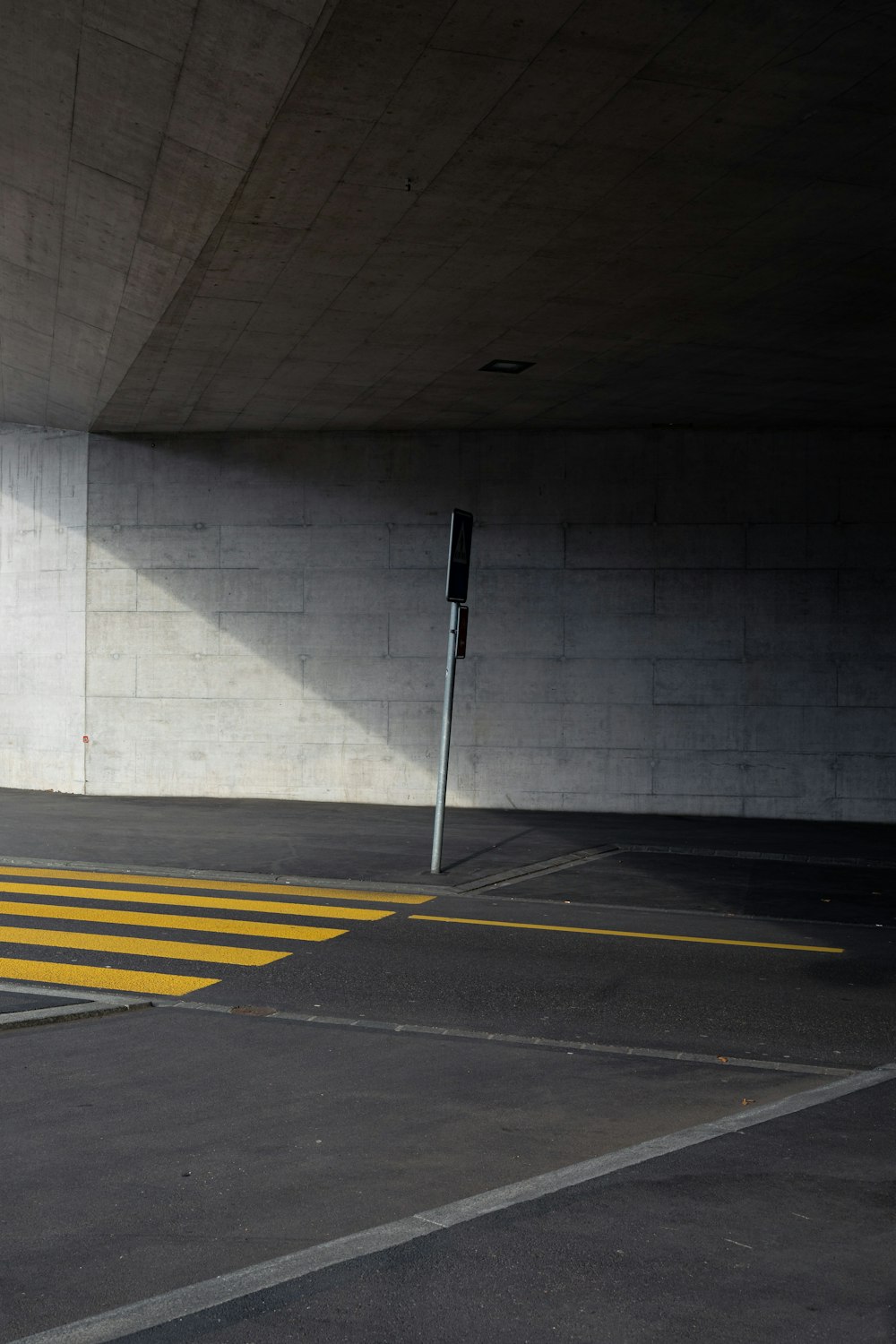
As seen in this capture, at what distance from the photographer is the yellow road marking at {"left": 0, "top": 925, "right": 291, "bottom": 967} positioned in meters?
8.56

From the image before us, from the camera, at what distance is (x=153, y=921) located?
9812 mm

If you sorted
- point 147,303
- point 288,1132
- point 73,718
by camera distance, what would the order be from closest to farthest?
point 288,1132, point 147,303, point 73,718

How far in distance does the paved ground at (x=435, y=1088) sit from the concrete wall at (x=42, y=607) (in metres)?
7.09

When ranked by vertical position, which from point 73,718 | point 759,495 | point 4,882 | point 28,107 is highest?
point 28,107

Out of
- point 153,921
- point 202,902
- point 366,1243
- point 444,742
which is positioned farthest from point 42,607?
point 366,1243

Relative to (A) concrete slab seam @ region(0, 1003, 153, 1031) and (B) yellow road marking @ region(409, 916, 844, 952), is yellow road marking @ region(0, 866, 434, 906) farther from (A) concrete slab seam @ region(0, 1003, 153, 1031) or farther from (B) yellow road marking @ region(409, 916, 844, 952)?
(A) concrete slab seam @ region(0, 1003, 153, 1031)

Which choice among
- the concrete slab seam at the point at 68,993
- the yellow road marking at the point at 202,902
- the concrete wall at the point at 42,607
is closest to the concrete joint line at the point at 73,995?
the concrete slab seam at the point at 68,993

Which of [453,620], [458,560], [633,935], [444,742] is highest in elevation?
[458,560]

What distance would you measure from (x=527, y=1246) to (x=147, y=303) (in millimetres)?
10555

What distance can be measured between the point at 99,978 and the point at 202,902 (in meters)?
2.74

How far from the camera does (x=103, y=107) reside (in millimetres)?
8430

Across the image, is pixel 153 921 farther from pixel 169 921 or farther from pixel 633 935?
pixel 633 935

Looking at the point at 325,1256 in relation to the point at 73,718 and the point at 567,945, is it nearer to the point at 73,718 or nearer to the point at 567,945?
the point at 567,945

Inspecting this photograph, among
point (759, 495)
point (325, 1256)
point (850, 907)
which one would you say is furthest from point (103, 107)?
point (759, 495)
